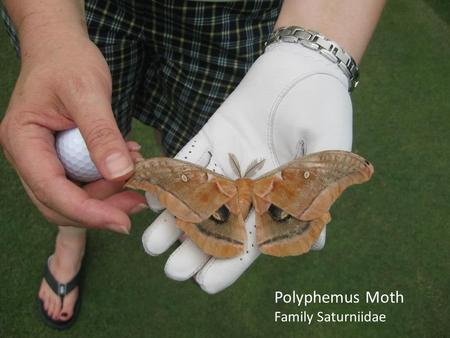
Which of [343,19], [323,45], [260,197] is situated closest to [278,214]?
[260,197]

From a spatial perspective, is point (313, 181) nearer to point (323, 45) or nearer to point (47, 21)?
point (323, 45)

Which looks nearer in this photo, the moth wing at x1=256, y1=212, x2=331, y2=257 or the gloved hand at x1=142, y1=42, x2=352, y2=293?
the moth wing at x1=256, y1=212, x2=331, y2=257

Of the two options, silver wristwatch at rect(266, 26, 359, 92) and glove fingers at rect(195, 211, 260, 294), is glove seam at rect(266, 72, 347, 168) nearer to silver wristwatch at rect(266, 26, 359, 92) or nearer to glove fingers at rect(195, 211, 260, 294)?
silver wristwatch at rect(266, 26, 359, 92)

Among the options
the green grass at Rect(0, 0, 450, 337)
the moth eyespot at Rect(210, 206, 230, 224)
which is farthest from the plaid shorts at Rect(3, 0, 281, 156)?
the green grass at Rect(0, 0, 450, 337)

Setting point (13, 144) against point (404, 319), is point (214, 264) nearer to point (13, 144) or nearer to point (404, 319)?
point (13, 144)

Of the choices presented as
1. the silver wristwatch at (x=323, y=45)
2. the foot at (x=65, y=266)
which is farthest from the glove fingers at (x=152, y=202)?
the foot at (x=65, y=266)
